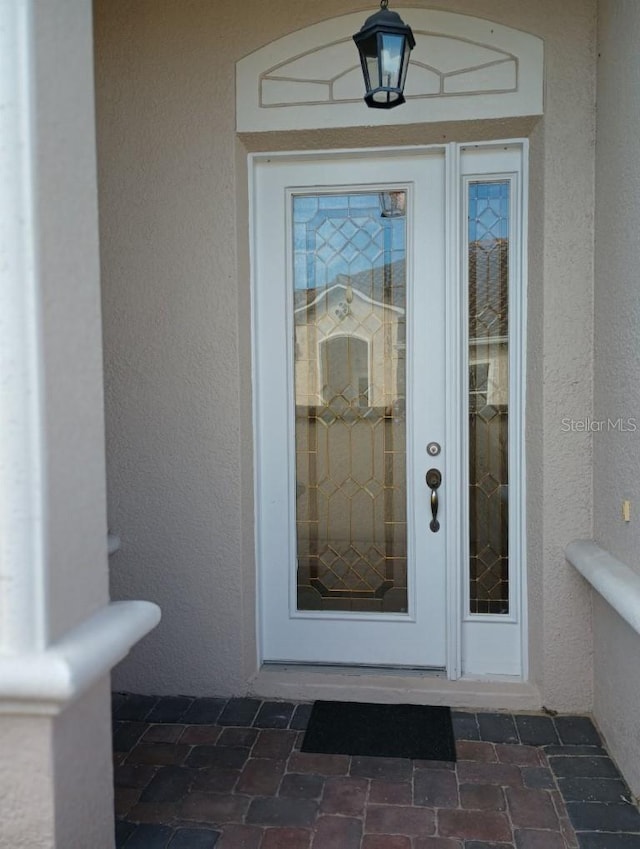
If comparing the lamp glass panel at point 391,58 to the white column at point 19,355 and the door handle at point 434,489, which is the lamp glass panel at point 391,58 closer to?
the white column at point 19,355

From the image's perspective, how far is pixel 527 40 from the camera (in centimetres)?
310

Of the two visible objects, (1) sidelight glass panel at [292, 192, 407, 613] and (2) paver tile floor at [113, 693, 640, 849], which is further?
(1) sidelight glass panel at [292, 192, 407, 613]

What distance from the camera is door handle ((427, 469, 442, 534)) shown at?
344cm

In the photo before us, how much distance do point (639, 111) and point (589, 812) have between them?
247 cm

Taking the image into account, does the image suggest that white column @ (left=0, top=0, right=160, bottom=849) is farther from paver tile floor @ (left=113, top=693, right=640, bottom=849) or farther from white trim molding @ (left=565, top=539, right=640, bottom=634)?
white trim molding @ (left=565, top=539, right=640, bottom=634)

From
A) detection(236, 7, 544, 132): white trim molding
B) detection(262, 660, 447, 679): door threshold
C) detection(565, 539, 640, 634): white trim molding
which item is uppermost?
detection(236, 7, 544, 132): white trim molding

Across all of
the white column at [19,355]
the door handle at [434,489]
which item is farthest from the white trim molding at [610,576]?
the white column at [19,355]

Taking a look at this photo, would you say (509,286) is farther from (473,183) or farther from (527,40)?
(527,40)

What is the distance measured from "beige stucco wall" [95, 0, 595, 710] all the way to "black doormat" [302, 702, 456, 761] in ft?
1.58

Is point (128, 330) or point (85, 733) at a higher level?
point (128, 330)

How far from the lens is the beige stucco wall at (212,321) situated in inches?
122

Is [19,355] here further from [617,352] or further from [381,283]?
[617,352]

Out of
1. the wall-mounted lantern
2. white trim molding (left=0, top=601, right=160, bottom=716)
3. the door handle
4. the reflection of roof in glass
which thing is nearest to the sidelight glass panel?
the reflection of roof in glass

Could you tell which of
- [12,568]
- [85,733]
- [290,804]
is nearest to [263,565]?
[290,804]
